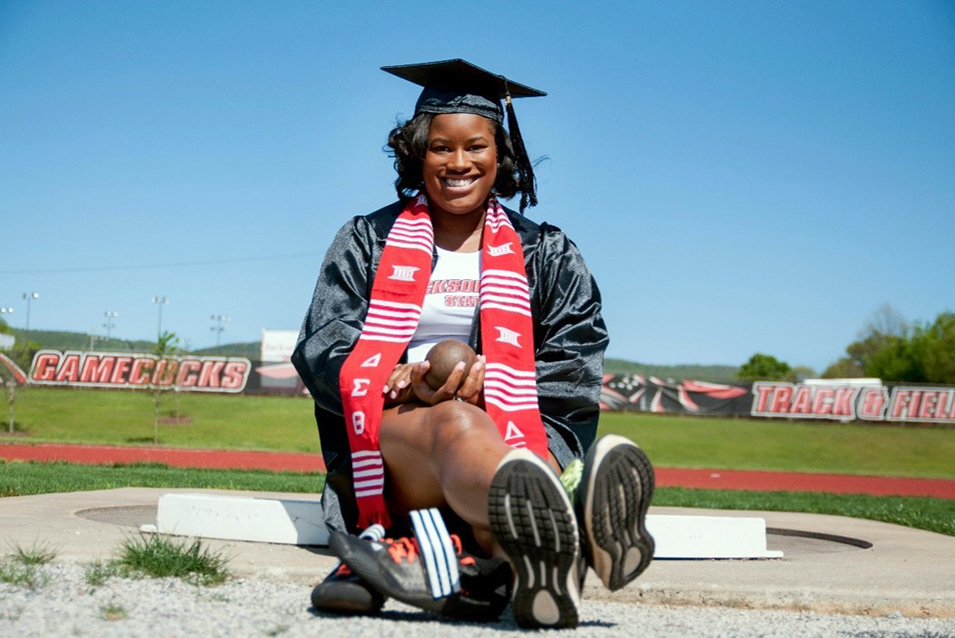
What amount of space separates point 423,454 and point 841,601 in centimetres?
136

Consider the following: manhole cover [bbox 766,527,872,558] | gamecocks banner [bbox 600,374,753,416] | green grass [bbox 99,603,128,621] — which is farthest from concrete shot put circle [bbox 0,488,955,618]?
A: gamecocks banner [bbox 600,374,753,416]

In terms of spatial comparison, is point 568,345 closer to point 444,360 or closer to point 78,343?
point 444,360

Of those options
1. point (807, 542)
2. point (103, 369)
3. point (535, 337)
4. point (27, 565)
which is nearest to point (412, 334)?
point (535, 337)

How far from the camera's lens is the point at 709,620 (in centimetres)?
266

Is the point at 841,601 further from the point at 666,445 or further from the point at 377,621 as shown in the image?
the point at 666,445

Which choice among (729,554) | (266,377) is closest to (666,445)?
(266,377)

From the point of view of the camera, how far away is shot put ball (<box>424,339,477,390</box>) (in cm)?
Result: 272

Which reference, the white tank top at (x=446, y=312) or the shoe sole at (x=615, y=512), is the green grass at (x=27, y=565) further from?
the shoe sole at (x=615, y=512)

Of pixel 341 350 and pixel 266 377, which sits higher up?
pixel 341 350

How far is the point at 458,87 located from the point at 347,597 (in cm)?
195

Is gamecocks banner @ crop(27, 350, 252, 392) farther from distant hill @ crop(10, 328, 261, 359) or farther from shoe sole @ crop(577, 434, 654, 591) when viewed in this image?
shoe sole @ crop(577, 434, 654, 591)

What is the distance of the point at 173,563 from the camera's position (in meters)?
2.76

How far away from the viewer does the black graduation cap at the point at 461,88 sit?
3.51m

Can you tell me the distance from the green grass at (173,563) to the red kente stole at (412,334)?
493mm
